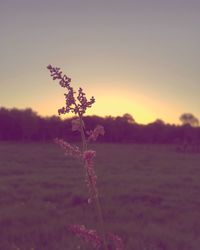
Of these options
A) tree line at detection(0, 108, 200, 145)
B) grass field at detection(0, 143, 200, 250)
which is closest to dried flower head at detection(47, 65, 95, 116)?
grass field at detection(0, 143, 200, 250)

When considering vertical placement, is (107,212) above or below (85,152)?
below

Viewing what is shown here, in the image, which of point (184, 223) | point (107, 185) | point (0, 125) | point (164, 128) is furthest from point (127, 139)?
point (184, 223)

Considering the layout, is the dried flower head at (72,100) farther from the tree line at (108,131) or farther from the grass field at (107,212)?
the tree line at (108,131)

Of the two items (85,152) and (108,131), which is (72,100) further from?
(108,131)

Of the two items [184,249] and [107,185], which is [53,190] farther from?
[184,249]

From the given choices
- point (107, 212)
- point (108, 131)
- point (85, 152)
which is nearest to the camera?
point (85, 152)

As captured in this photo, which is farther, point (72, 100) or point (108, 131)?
point (108, 131)

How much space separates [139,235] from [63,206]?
13.6ft

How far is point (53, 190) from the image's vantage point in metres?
17.1

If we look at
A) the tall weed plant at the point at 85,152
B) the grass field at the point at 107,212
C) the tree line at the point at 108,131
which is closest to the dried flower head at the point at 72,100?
the tall weed plant at the point at 85,152

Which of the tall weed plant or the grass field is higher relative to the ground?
the tall weed plant

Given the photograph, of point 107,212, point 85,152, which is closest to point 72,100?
point 85,152

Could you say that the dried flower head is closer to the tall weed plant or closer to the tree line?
the tall weed plant

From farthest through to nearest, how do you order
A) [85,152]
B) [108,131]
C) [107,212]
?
[108,131]
[107,212]
[85,152]
